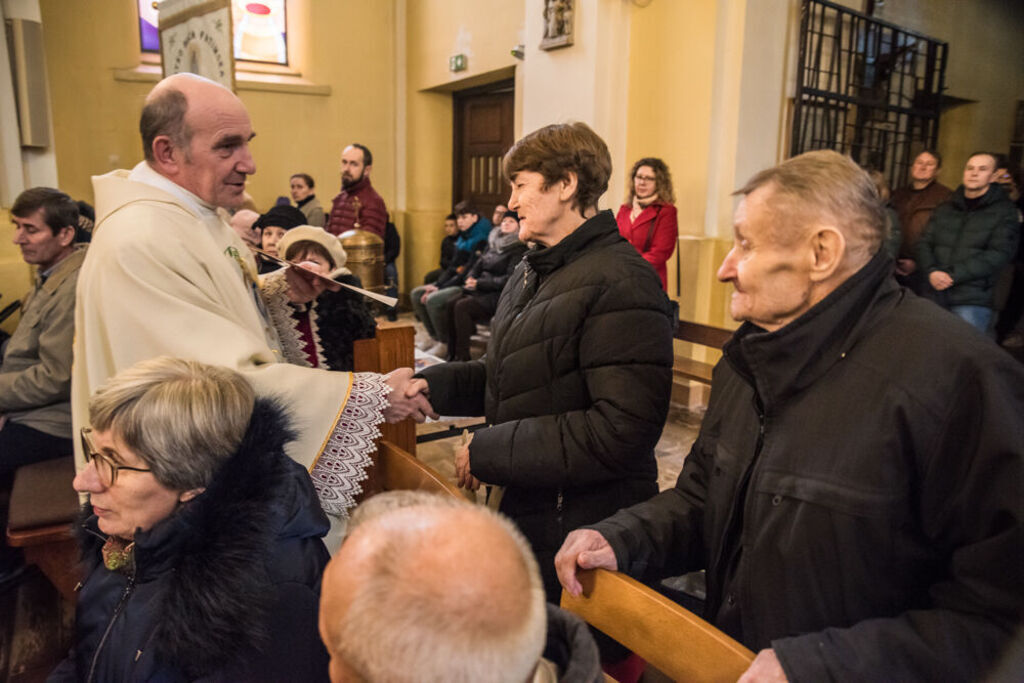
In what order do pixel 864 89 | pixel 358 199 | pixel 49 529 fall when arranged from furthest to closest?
1. pixel 358 199
2. pixel 864 89
3. pixel 49 529

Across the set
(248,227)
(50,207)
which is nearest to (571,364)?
(50,207)

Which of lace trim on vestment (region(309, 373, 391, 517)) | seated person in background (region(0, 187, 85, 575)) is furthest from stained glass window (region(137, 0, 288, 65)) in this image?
lace trim on vestment (region(309, 373, 391, 517))

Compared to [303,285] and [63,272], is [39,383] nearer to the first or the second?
[63,272]

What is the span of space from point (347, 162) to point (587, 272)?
465 cm

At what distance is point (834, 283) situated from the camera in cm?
106

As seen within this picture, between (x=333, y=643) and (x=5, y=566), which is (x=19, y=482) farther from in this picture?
(x=333, y=643)

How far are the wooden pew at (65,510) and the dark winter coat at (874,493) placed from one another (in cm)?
128

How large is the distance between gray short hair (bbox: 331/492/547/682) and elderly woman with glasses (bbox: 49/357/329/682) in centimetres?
53

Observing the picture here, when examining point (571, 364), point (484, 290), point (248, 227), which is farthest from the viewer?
point (484, 290)

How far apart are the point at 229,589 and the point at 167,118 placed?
1.19 metres

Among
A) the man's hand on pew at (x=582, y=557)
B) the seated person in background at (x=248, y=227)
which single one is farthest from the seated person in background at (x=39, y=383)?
the man's hand on pew at (x=582, y=557)

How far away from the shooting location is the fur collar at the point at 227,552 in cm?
108

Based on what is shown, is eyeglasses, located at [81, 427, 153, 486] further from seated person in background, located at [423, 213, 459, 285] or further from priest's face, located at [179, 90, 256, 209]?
seated person in background, located at [423, 213, 459, 285]

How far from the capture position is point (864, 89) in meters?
5.54
